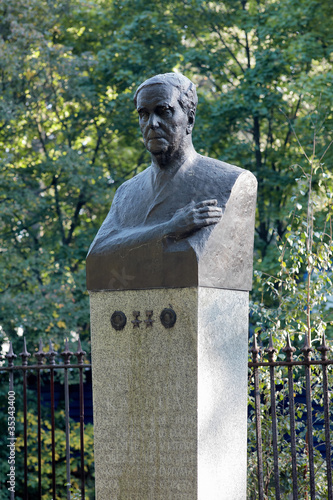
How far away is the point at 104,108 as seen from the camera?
423 inches

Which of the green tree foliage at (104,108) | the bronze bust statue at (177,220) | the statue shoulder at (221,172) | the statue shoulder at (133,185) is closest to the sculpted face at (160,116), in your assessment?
the bronze bust statue at (177,220)

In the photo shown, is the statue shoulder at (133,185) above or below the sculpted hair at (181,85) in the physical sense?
below

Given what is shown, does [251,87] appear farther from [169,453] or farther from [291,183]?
[169,453]

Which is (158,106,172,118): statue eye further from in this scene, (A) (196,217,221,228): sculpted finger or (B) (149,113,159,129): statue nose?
(A) (196,217,221,228): sculpted finger

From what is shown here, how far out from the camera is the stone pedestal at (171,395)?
10.8 ft

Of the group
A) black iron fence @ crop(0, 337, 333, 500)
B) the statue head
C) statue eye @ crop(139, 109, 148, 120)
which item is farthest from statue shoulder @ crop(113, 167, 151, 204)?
black iron fence @ crop(0, 337, 333, 500)

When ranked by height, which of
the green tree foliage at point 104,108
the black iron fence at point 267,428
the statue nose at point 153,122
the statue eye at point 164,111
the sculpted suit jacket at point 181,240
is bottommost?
the black iron fence at point 267,428

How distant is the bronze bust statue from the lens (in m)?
3.34

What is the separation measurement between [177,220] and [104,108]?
771 centimetres

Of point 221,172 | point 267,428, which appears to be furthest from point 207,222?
point 267,428

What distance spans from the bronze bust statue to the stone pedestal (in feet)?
0.30

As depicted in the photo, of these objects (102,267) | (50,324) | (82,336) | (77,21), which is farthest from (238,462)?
(77,21)

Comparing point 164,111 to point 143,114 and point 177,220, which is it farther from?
point 177,220

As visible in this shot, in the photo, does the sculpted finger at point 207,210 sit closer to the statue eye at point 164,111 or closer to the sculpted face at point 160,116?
the sculpted face at point 160,116
